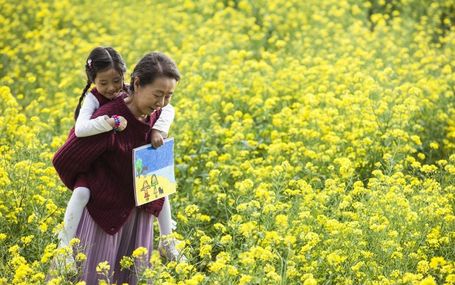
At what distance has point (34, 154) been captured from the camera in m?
5.36

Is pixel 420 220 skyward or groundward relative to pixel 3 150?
groundward

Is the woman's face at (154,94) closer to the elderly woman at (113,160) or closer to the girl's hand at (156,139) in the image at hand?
the elderly woman at (113,160)

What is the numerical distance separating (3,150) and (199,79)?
7.79 ft

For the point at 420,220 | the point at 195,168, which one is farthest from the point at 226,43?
the point at 420,220

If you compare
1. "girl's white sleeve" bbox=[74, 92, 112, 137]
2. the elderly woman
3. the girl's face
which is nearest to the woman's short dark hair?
the elderly woman

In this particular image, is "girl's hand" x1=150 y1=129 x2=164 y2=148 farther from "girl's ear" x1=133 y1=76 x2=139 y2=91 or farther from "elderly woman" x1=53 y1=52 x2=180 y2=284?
"girl's ear" x1=133 y1=76 x2=139 y2=91

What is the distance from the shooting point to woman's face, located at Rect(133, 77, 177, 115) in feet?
12.6

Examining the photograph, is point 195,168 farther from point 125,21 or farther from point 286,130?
point 125,21

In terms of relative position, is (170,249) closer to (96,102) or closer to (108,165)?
(108,165)

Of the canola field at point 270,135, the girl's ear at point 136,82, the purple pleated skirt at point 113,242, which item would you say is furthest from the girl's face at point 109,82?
the canola field at point 270,135

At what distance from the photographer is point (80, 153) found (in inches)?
154

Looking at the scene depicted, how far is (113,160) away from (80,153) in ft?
0.58

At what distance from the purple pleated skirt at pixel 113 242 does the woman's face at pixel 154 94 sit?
61cm

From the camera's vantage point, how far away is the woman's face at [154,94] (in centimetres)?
385
